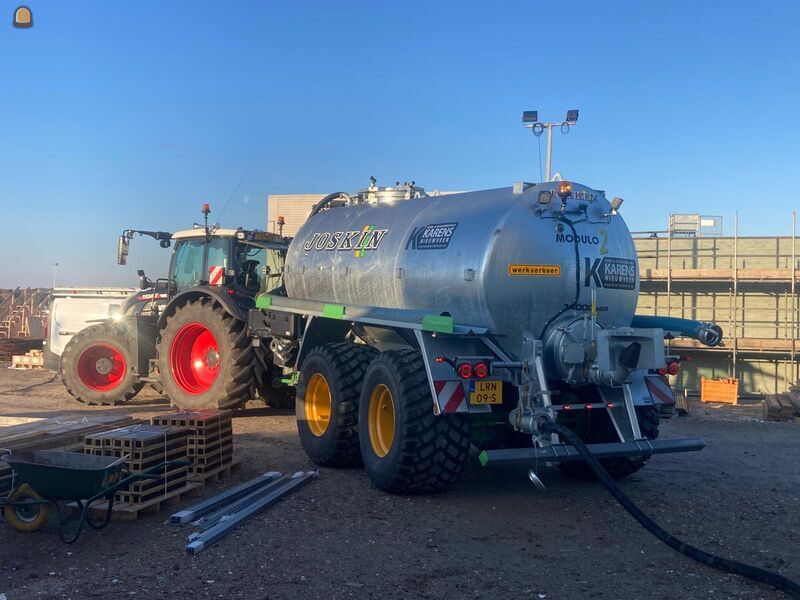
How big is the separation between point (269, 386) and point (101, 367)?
3472 millimetres

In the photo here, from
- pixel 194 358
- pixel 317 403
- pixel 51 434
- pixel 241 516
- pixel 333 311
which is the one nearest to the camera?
pixel 241 516

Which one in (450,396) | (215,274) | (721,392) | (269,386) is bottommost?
(721,392)

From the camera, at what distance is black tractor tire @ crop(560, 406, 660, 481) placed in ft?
25.2

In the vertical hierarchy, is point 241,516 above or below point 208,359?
below

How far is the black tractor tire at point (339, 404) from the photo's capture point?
824 centimetres

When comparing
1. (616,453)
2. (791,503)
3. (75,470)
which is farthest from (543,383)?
(75,470)

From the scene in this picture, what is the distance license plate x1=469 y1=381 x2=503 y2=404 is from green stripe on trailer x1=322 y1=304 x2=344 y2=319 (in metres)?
2.19

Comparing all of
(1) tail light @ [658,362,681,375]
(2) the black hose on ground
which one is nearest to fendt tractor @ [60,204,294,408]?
(1) tail light @ [658,362,681,375]

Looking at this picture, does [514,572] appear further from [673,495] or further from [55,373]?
[55,373]

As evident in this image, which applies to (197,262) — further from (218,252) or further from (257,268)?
(257,268)

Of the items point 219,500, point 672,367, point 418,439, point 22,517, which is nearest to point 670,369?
point 672,367

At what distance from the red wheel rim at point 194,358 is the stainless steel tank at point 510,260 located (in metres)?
4.18

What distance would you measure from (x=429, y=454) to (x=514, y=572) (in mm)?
1720

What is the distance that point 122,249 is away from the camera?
12.9 m
